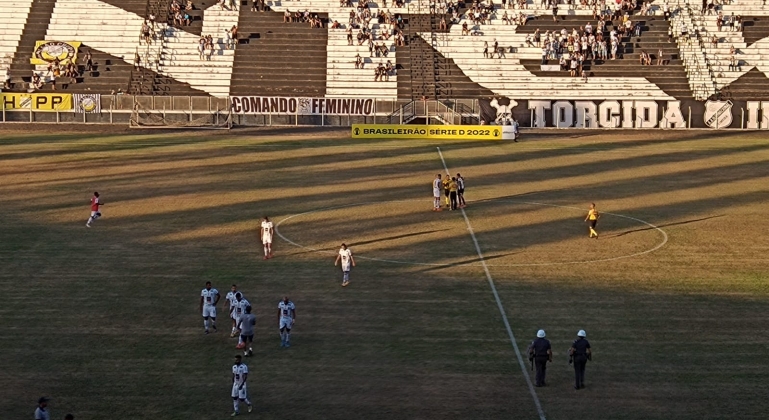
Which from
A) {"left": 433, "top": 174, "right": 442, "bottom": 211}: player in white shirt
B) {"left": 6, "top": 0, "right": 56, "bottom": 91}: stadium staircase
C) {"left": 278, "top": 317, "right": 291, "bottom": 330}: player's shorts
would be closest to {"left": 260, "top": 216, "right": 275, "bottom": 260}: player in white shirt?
{"left": 278, "top": 317, "right": 291, "bottom": 330}: player's shorts

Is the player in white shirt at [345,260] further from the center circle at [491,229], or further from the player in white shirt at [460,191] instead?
the player in white shirt at [460,191]

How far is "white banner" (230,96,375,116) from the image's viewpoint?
8944 cm

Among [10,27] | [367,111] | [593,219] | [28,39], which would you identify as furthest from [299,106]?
[593,219]

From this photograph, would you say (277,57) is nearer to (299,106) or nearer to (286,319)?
(299,106)

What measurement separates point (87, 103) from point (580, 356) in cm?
6606

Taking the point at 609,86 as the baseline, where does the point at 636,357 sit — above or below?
below

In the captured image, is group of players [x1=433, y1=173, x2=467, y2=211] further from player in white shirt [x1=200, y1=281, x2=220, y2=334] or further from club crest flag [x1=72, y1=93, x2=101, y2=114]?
club crest flag [x1=72, y1=93, x2=101, y2=114]

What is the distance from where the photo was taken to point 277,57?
99.2 metres

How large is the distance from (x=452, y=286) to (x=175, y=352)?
481 inches

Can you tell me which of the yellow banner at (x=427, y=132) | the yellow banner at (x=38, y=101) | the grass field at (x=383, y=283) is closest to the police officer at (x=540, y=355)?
the grass field at (x=383, y=283)

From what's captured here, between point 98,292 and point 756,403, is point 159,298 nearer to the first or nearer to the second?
point 98,292

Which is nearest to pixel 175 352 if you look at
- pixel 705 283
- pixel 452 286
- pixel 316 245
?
pixel 452 286

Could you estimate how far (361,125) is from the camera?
84750mm

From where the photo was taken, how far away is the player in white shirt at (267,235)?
4584 centimetres
